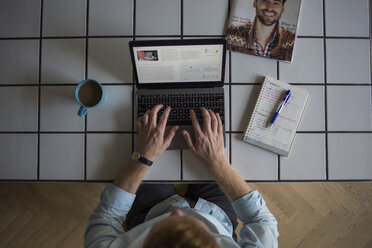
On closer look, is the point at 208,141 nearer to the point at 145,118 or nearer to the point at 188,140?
the point at 188,140

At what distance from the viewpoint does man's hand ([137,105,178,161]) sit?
3.24 feet

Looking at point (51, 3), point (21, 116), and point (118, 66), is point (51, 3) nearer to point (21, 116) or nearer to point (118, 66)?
point (118, 66)

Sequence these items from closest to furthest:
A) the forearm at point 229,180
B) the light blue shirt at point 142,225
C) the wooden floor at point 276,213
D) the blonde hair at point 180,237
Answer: the blonde hair at point 180,237, the light blue shirt at point 142,225, the forearm at point 229,180, the wooden floor at point 276,213

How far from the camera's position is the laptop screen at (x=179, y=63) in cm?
87

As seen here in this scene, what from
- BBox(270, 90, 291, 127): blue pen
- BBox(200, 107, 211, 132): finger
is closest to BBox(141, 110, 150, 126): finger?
BBox(200, 107, 211, 132): finger

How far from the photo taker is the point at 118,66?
107 cm

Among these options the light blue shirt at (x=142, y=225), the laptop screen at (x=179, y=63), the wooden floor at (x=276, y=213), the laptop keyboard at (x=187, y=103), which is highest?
the laptop screen at (x=179, y=63)

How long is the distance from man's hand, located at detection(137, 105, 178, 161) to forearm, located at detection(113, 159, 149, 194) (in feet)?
0.19

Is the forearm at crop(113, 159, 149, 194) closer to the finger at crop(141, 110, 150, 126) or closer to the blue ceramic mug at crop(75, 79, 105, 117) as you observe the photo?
the finger at crop(141, 110, 150, 126)

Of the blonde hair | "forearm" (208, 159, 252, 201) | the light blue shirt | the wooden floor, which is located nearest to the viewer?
the blonde hair

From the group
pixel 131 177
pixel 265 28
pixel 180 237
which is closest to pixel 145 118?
pixel 131 177

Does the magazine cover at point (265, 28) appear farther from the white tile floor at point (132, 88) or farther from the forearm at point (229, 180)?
the forearm at point (229, 180)

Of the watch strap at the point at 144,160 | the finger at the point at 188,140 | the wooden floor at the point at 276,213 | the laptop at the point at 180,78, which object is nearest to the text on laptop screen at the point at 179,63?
the laptop at the point at 180,78

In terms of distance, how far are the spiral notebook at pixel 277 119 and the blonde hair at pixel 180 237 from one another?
0.55 meters
